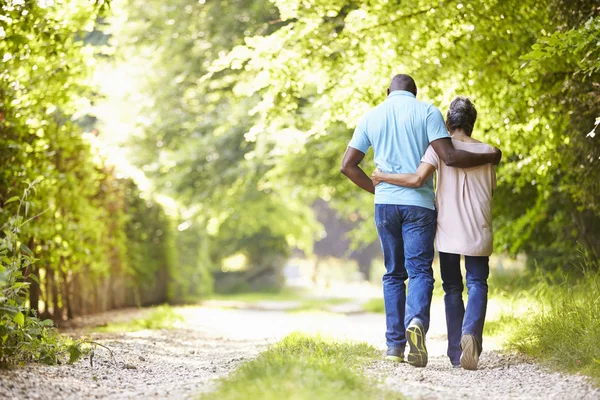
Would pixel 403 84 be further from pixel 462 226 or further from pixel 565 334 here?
pixel 565 334

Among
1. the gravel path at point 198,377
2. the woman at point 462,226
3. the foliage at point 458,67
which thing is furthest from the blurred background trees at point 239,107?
the gravel path at point 198,377

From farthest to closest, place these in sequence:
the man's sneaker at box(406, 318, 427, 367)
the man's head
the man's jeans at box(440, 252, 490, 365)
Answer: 1. the man's head
2. the man's jeans at box(440, 252, 490, 365)
3. the man's sneaker at box(406, 318, 427, 367)

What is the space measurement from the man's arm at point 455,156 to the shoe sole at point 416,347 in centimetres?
111

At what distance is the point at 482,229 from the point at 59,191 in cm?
564

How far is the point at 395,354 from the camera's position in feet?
17.4

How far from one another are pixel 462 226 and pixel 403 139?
71 centimetres

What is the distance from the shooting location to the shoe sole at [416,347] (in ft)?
16.8

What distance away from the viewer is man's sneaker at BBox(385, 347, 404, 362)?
526cm

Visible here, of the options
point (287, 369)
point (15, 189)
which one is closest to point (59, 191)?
point (15, 189)

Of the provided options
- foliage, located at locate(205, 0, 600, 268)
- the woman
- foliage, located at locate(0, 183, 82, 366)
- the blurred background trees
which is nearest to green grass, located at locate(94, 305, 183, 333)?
the blurred background trees

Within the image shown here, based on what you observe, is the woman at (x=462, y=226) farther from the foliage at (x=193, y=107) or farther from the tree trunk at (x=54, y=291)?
the foliage at (x=193, y=107)

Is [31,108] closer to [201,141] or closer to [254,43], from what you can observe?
[254,43]

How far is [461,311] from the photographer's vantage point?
5629 millimetres

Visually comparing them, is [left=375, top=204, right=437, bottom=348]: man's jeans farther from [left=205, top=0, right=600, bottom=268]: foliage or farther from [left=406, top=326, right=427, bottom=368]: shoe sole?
[left=205, top=0, right=600, bottom=268]: foliage
